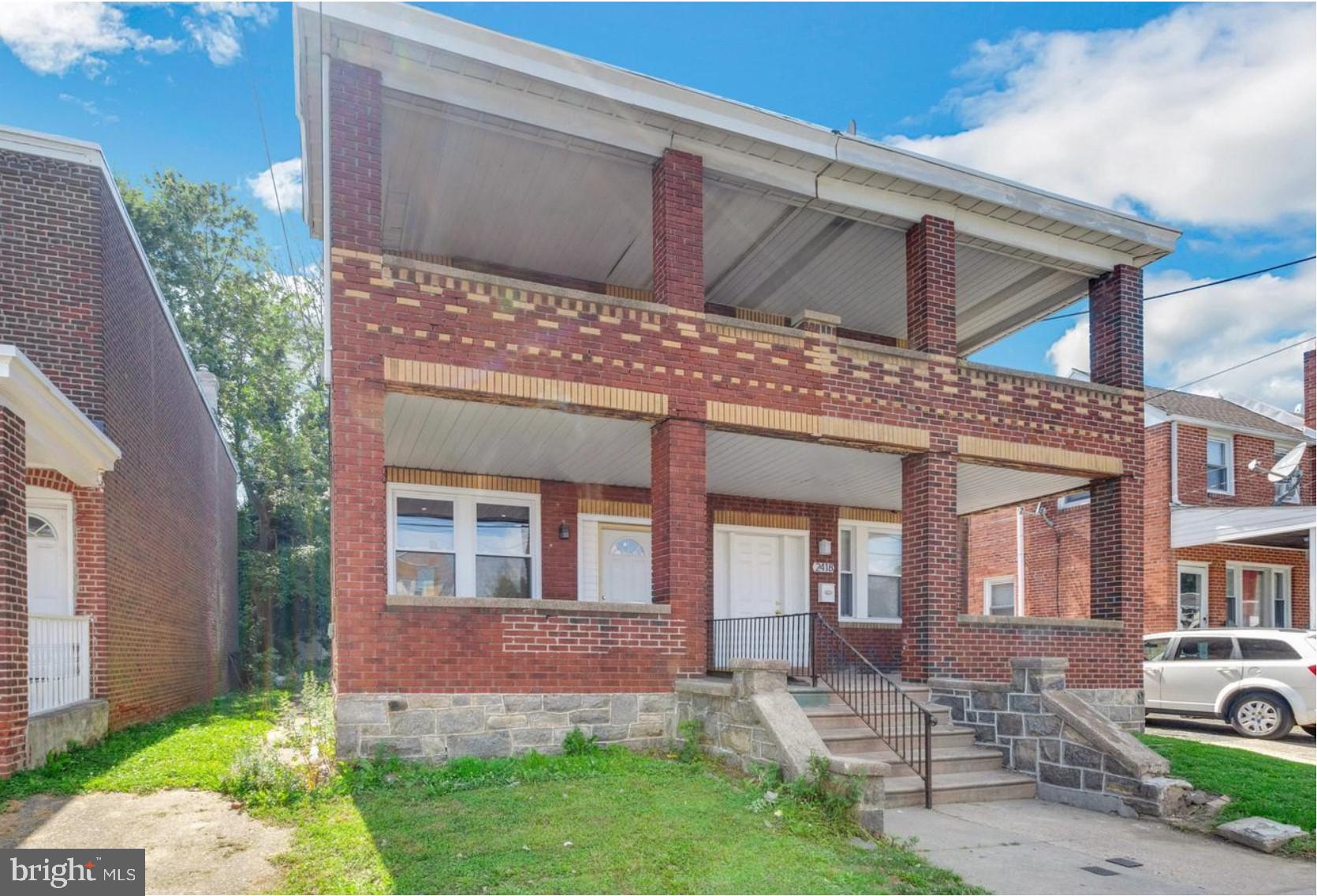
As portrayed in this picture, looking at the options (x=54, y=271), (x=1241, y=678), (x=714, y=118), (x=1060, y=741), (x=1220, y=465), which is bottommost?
(x=1241, y=678)

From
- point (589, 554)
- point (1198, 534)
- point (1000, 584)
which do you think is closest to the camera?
point (589, 554)

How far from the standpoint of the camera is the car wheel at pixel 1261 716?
1219 centimetres

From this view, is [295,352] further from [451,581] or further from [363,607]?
[363,607]

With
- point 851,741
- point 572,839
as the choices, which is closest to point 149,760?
point 572,839

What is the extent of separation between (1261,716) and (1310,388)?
1219cm

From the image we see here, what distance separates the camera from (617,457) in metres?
10.8

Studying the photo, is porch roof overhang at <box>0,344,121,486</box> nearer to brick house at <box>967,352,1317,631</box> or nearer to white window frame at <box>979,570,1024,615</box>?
brick house at <box>967,352,1317,631</box>

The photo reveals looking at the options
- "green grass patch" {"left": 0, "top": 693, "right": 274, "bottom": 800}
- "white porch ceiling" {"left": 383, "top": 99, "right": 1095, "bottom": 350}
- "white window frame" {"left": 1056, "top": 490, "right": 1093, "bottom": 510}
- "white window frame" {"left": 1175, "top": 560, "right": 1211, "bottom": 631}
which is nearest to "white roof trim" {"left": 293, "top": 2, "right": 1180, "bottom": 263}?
"white porch ceiling" {"left": 383, "top": 99, "right": 1095, "bottom": 350}

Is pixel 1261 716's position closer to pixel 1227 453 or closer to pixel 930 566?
pixel 930 566

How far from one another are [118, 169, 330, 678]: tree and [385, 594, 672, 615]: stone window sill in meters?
17.8

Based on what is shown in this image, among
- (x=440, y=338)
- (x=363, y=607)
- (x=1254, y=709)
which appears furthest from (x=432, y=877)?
(x=1254, y=709)

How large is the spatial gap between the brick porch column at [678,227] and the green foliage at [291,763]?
17.4ft

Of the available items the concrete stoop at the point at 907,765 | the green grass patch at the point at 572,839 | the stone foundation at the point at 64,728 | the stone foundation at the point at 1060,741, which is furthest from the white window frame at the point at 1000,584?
the stone foundation at the point at 64,728

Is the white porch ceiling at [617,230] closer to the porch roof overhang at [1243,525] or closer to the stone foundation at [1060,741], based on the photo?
the stone foundation at [1060,741]
